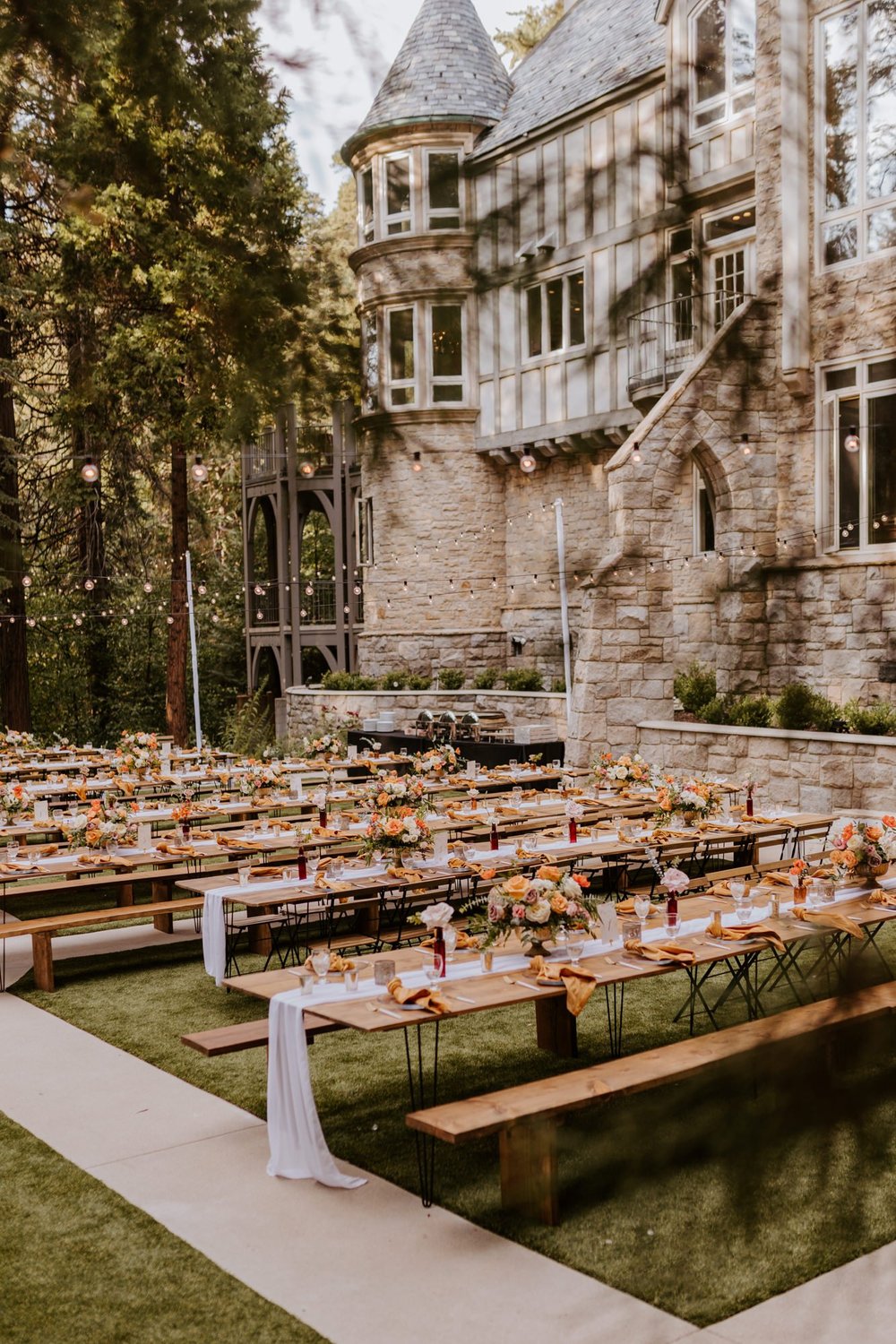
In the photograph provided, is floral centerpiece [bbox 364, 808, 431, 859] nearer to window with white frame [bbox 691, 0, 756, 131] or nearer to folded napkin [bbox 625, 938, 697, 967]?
folded napkin [bbox 625, 938, 697, 967]

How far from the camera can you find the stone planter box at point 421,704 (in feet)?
67.4

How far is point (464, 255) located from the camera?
142 centimetres

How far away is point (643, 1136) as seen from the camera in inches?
54.0

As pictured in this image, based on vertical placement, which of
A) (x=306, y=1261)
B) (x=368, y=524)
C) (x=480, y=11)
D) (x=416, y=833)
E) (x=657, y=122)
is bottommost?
(x=306, y=1261)

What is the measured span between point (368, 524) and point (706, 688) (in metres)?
13.0

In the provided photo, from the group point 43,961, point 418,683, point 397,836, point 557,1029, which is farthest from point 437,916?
point 418,683

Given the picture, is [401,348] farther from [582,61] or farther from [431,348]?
[582,61]

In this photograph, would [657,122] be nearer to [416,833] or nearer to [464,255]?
[464,255]

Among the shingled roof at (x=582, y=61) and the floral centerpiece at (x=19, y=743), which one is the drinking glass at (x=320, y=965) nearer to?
the shingled roof at (x=582, y=61)

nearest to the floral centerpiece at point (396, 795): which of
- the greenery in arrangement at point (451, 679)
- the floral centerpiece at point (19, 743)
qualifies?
the floral centerpiece at point (19, 743)

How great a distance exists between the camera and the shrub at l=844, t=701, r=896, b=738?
41.7 ft

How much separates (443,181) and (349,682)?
23.2m

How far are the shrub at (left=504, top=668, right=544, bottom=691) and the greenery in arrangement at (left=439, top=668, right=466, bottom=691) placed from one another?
1.24 metres

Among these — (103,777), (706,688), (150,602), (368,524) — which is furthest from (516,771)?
(150,602)
